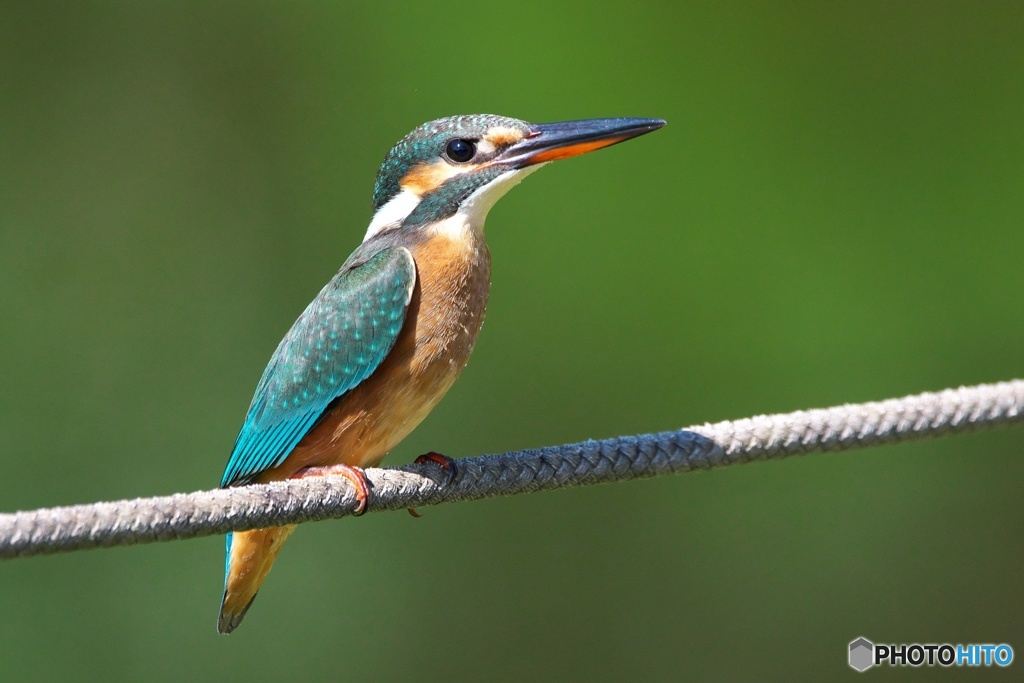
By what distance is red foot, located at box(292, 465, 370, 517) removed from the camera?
6.26 feet

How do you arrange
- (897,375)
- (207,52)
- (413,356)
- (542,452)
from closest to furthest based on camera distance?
(542,452)
(413,356)
(897,375)
(207,52)

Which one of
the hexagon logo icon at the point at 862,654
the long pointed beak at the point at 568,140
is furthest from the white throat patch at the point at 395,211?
the hexagon logo icon at the point at 862,654

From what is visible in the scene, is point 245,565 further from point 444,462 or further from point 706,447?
point 706,447

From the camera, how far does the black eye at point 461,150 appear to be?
98.9 inches

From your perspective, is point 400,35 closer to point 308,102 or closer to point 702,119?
point 308,102

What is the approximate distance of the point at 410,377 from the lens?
2279 mm

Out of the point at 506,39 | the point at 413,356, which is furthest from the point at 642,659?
the point at 506,39

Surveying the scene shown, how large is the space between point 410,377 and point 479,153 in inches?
22.4

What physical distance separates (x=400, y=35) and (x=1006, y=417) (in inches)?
100

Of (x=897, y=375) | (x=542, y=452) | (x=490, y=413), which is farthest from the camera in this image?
(x=490, y=413)

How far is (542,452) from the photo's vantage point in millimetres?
1900

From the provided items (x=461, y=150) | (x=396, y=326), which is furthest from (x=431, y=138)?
(x=396, y=326)

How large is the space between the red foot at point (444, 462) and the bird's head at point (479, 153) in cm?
60

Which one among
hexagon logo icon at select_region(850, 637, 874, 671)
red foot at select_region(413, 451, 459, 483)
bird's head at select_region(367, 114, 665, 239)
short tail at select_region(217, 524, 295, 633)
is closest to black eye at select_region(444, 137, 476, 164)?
bird's head at select_region(367, 114, 665, 239)
